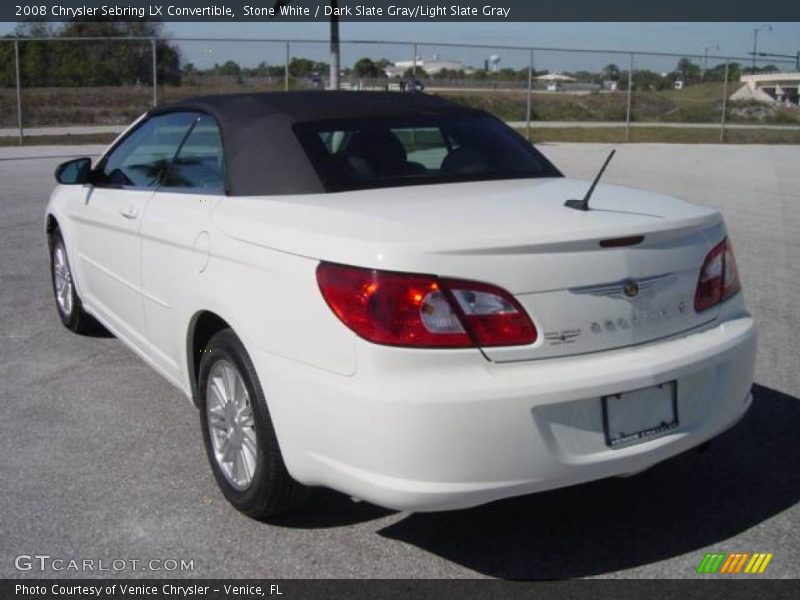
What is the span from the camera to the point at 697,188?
553 inches

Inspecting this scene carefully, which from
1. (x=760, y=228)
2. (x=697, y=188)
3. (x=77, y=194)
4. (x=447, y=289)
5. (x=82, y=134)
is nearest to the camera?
(x=447, y=289)

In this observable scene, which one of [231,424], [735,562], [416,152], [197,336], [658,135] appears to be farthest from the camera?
[658,135]

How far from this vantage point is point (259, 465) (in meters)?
3.32

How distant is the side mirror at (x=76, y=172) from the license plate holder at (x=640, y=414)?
3.37 m

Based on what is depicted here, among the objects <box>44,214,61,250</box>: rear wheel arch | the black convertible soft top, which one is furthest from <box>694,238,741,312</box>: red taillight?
<box>44,214,61,250</box>: rear wheel arch

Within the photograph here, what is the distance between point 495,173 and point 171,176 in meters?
1.50

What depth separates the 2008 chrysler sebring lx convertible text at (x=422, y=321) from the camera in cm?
284

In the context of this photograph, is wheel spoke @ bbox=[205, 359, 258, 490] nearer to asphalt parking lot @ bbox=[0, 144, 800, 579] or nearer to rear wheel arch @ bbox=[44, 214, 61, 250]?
asphalt parking lot @ bbox=[0, 144, 800, 579]

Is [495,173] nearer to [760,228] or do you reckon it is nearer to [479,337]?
[479,337]

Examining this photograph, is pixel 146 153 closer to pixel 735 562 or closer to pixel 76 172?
pixel 76 172

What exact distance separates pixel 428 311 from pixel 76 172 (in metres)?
3.07

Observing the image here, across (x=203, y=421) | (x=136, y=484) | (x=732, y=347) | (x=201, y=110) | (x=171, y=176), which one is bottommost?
(x=136, y=484)

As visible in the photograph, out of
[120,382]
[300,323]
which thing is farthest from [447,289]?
[120,382]

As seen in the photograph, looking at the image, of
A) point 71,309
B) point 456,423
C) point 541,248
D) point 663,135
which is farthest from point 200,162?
point 663,135
